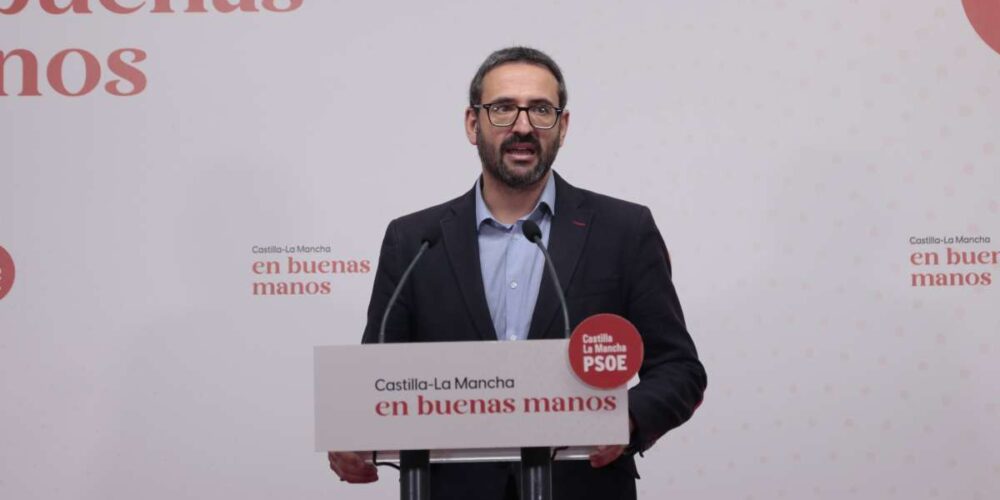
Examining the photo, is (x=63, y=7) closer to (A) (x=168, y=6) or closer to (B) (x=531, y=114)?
(A) (x=168, y=6)

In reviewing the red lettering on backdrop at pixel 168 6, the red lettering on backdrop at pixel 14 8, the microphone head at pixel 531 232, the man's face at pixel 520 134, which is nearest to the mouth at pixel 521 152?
the man's face at pixel 520 134

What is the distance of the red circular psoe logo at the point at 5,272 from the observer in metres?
3.59

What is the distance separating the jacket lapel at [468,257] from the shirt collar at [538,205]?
32mm

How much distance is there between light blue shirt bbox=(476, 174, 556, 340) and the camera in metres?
2.48

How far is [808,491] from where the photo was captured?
3.46 metres

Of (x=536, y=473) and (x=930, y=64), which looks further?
(x=930, y=64)

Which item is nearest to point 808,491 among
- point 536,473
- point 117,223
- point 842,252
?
point 842,252

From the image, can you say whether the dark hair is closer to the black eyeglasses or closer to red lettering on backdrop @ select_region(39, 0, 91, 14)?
the black eyeglasses

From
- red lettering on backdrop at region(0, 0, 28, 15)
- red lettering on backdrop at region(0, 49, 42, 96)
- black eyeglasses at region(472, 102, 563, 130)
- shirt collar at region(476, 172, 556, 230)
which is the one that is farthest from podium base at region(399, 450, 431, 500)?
red lettering on backdrop at region(0, 0, 28, 15)

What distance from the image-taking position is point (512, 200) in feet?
8.68

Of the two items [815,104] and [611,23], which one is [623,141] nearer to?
[611,23]

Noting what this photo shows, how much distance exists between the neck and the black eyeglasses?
138 millimetres

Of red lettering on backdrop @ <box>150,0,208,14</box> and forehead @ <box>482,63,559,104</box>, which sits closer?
forehead @ <box>482,63,559,104</box>

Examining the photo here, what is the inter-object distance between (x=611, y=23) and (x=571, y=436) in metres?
2.07
